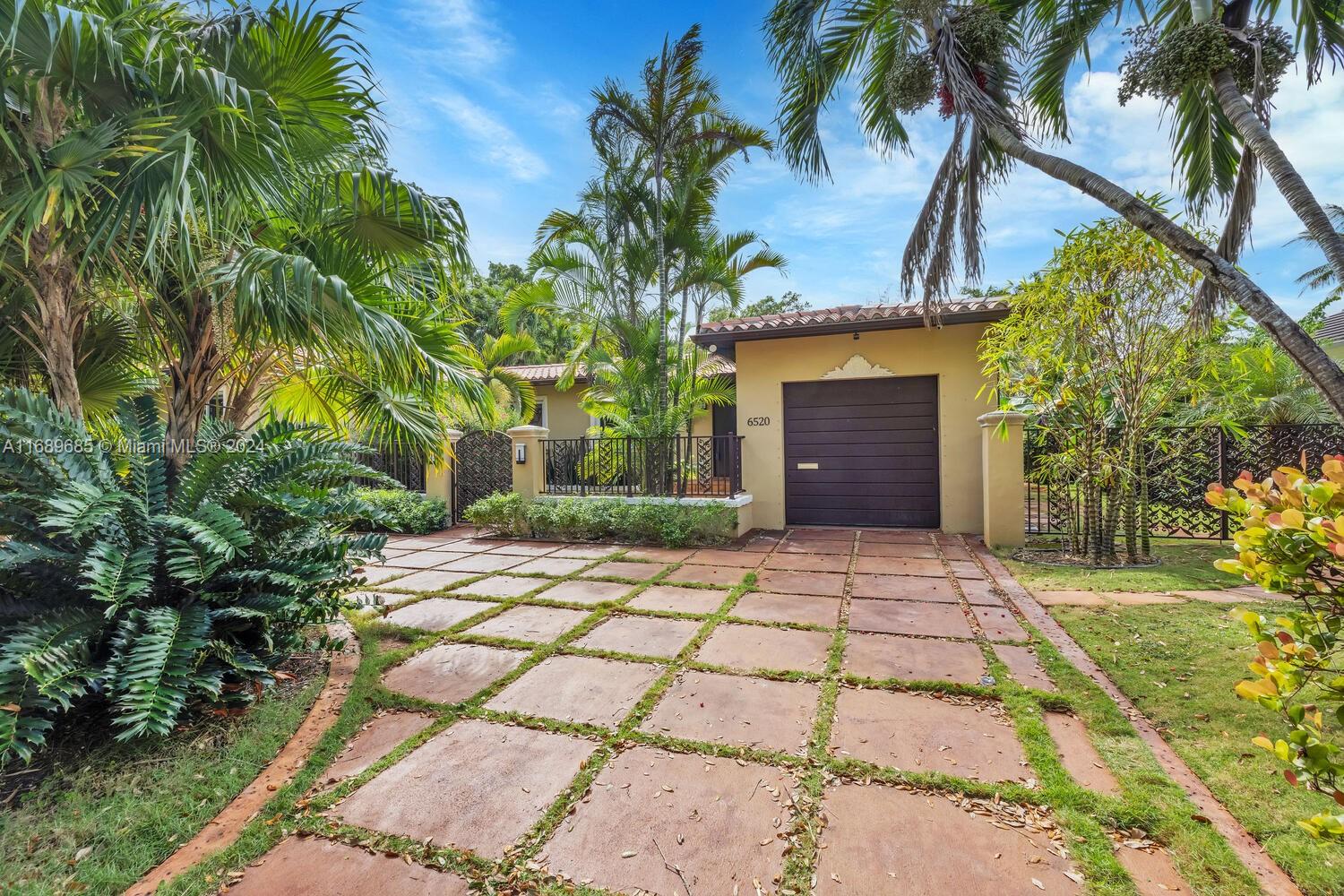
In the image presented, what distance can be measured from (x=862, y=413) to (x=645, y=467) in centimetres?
330

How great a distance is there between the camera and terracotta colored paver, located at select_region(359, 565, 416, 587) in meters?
5.27

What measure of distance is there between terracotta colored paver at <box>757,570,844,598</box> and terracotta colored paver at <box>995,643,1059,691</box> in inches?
54.3

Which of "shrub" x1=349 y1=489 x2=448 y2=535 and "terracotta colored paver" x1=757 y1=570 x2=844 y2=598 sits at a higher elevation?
"shrub" x1=349 y1=489 x2=448 y2=535

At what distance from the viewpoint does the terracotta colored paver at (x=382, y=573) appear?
17.3ft

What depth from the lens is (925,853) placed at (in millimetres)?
1708

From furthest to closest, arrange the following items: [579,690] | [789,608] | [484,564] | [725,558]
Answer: [725,558]
[484,564]
[789,608]
[579,690]

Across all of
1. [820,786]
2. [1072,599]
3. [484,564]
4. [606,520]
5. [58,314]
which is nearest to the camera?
[820,786]

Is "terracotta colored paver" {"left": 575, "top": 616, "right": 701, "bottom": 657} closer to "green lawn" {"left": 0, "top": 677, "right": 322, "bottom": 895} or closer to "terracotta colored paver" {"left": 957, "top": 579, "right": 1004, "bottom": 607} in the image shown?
"green lawn" {"left": 0, "top": 677, "right": 322, "bottom": 895}

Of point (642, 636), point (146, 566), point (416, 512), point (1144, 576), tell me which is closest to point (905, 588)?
point (1144, 576)

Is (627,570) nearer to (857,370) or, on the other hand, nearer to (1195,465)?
(857,370)

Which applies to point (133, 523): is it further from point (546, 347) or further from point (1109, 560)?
point (546, 347)

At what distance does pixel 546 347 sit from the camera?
22.7 meters

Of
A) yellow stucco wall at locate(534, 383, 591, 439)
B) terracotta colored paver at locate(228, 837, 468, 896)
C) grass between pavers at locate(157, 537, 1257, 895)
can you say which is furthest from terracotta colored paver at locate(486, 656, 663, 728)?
yellow stucco wall at locate(534, 383, 591, 439)

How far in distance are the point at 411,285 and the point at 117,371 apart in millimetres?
2346
